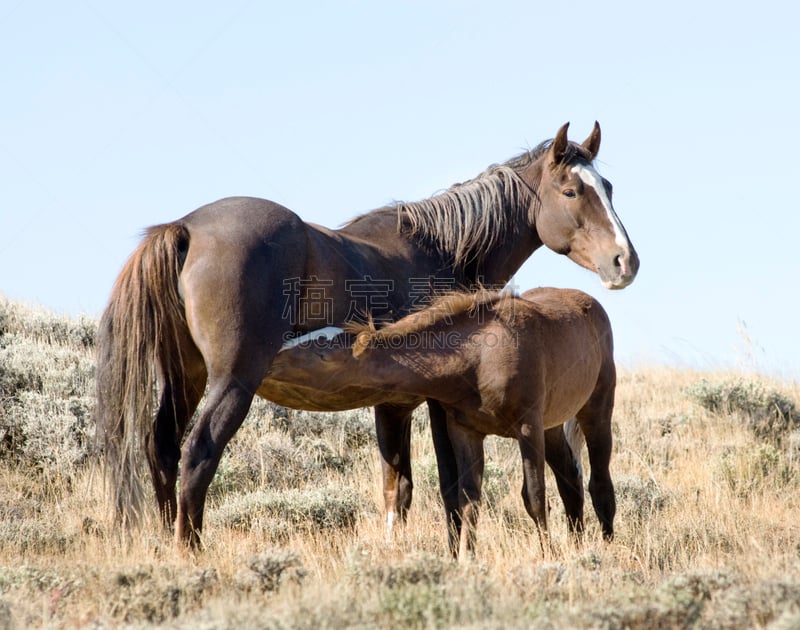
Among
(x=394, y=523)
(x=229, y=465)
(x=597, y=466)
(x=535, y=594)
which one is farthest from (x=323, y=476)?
(x=535, y=594)

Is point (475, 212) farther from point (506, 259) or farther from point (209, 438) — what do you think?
point (209, 438)

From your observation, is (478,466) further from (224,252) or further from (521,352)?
Answer: (224,252)

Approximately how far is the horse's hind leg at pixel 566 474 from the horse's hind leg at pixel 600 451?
0.40 feet

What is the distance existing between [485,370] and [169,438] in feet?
6.56

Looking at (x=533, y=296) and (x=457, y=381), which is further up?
(x=533, y=296)

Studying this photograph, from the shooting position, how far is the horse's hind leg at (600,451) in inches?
245

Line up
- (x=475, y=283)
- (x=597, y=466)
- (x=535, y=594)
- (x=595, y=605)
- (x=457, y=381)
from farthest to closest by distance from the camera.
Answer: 1. (x=475, y=283)
2. (x=597, y=466)
3. (x=457, y=381)
4. (x=535, y=594)
5. (x=595, y=605)

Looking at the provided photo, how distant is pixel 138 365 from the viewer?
5.47 meters

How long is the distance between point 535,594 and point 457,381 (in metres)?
1.35

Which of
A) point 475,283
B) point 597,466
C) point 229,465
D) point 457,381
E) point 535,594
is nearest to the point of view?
point 535,594

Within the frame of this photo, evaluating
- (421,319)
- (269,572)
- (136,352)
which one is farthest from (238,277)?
(269,572)

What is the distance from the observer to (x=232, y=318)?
522 centimetres

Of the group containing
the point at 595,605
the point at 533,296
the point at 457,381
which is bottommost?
the point at 595,605

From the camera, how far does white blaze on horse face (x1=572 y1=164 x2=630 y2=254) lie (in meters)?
6.31
